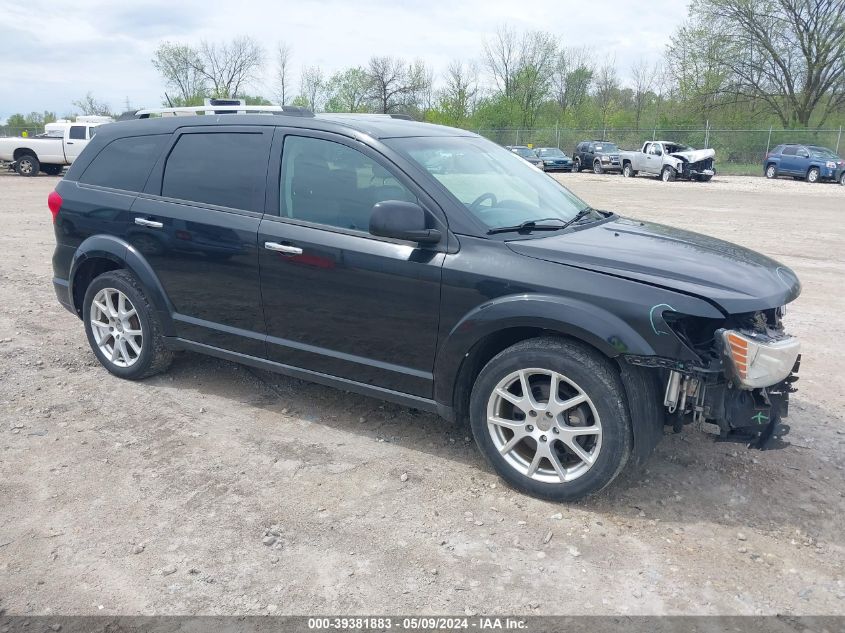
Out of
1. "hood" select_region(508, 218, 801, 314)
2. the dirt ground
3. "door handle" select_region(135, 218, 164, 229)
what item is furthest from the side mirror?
"door handle" select_region(135, 218, 164, 229)

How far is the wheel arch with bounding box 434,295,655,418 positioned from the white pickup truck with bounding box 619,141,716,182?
98.6 ft

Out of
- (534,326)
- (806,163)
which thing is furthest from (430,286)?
(806,163)

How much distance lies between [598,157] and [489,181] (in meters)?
34.6

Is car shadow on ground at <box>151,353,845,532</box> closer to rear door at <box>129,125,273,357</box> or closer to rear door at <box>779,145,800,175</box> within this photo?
rear door at <box>129,125,273,357</box>

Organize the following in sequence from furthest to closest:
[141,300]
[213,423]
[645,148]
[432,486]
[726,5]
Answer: [726,5]
[645,148]
[141,300]
[213,423]
[432,486]

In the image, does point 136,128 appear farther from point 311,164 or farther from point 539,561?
point 539,561

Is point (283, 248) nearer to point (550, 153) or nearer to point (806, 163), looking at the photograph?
point (806, 163)

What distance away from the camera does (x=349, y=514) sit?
343 centimetres

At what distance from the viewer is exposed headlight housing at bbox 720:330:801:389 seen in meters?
3.10

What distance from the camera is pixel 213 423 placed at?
446cm

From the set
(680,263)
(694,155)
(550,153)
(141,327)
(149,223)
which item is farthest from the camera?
(550,153)

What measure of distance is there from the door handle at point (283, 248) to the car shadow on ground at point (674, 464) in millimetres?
1099

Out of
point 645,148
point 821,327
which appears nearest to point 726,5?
point 645,148

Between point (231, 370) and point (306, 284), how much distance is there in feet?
5.40
